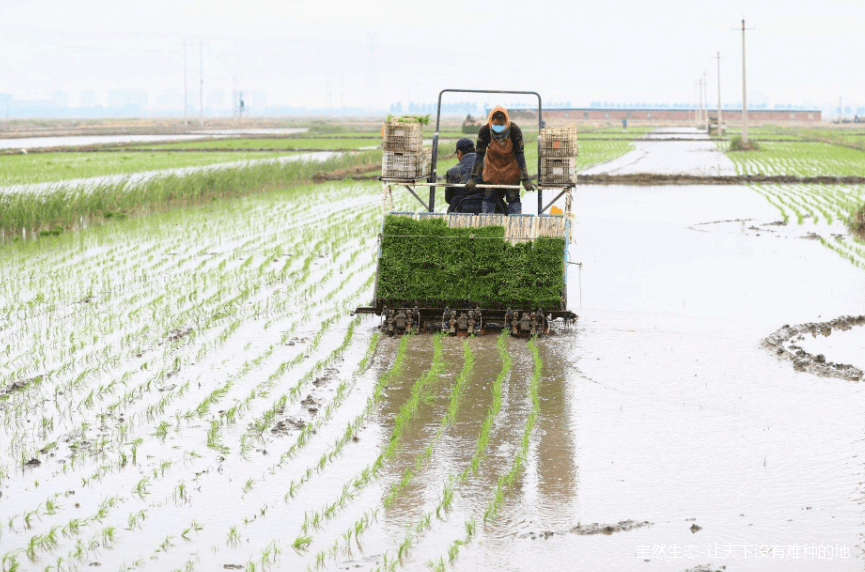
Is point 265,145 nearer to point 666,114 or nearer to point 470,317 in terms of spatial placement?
point 470,317

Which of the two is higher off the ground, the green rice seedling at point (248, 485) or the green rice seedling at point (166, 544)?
the green rice seedling at point (248, 485)

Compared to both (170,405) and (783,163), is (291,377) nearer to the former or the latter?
(170,405)

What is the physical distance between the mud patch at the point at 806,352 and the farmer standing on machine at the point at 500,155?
262 cm

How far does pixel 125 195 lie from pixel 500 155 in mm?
12665

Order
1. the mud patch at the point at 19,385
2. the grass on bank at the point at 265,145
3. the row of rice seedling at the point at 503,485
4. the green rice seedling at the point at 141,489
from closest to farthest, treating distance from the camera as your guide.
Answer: the row of rice seedling at the point at 503,485
the green rice seedling at the point at 141,489
the mud patch at the point at 19,385
the grass on bank at the point at 265,145

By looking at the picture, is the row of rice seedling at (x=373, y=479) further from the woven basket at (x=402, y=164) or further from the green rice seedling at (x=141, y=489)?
the woven basket at (x=402, y=164)

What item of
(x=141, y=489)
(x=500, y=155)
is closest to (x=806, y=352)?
(x=500, y=155)

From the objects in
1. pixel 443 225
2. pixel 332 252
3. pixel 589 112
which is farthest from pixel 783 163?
pixel 589 112

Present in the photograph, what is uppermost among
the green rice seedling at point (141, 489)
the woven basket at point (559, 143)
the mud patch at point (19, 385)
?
the woven basket at point (559, 143)

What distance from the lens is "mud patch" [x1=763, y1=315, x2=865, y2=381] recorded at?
27.3ft

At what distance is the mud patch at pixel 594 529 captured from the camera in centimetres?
510

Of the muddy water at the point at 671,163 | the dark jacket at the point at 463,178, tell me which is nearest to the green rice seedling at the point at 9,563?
the dark jacket at the point at 463,178

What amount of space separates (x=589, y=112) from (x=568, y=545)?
479ft

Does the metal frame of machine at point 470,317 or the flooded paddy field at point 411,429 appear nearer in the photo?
the flooded paddy field at point 411,429
